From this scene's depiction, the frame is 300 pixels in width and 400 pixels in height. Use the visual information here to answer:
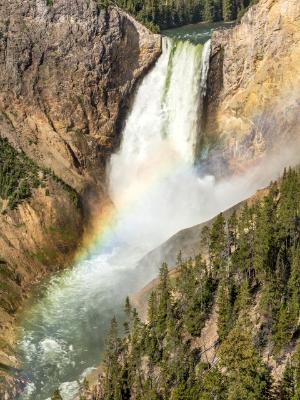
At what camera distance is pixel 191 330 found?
4881 cm

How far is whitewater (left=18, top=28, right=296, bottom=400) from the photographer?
58.9m

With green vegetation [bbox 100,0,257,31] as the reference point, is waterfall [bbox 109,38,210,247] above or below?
below

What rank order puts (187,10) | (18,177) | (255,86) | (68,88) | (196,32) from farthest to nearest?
(187,10) < (196,32) < (68,88) < (255,86) < (18,177)

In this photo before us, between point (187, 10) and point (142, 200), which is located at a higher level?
point (187, 10)

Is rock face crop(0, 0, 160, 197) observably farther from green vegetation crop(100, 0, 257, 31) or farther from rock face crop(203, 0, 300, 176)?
green vegetation crop(100, 0, 257, 31)

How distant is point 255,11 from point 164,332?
4229 centimetres

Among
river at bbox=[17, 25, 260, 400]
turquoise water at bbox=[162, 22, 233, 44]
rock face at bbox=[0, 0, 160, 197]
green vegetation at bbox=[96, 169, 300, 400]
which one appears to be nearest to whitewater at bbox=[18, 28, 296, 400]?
river at bbox=[17, 25, 260, 400]

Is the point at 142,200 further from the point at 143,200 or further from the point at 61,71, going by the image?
the point at 61,71

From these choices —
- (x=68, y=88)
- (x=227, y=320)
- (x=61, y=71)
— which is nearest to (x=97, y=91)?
(x=68, y=88)

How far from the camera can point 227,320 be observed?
4616cm

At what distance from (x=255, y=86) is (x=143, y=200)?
2073 cm

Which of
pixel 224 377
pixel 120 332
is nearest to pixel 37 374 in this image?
pixel 120 332

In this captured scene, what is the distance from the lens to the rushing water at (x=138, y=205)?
58.8 meters

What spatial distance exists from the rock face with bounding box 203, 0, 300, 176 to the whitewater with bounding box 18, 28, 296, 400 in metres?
2.18
